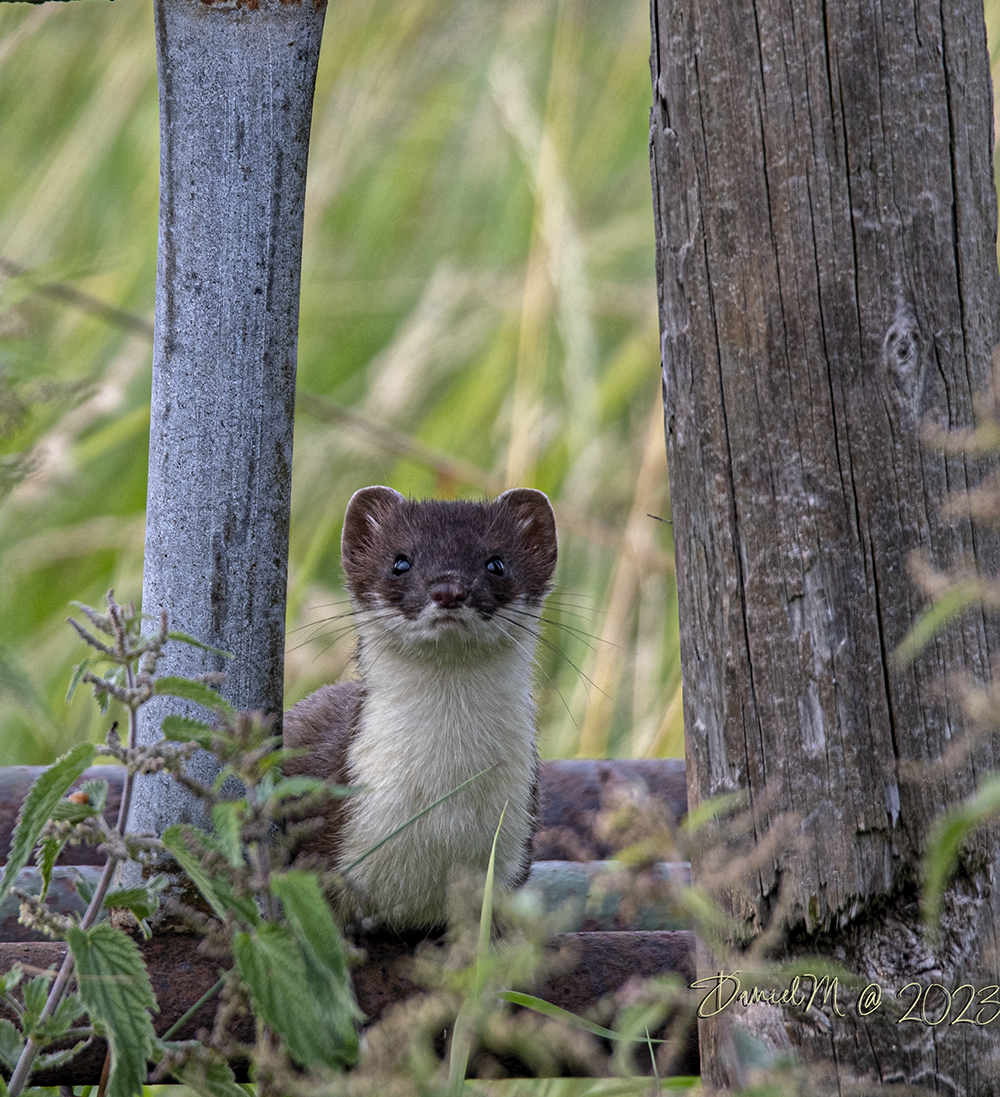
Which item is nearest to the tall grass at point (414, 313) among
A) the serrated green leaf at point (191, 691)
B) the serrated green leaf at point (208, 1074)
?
the serrated green leaf at point (191, 691)

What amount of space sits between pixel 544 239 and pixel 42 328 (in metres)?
2.22

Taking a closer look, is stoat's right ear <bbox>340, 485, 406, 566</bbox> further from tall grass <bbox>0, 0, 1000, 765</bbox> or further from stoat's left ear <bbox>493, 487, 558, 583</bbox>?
tall grass <bbox>0, 0, 1000, 765</bbox>

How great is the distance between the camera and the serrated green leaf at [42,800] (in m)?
1.62

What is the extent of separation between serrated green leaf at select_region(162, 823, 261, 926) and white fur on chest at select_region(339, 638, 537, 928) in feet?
2.91

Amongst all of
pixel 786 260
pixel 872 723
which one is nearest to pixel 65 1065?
pixel 872 723

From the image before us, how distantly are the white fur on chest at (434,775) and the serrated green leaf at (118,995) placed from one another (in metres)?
0.92

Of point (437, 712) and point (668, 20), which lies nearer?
point (668, 20)

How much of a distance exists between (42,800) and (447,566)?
1.24 meters

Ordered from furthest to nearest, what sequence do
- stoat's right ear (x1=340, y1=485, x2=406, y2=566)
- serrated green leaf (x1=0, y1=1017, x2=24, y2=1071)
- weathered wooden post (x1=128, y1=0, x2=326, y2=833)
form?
stoat's right ear (x1=340, y1=485, x2=406, y2=566), weathered wooden post (x1=128, y1=0, x2=326, y2=833), serrated green leaf (x1=0, y1=1017, x2=24, y2=1071)

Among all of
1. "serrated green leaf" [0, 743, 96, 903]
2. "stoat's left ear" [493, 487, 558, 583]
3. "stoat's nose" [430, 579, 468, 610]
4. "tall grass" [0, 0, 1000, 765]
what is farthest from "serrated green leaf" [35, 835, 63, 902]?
"tall grass" [0, 0, 1000, 765]

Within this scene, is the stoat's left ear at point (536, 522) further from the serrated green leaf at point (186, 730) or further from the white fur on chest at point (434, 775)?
the serrated green leaf at point (186, 730)

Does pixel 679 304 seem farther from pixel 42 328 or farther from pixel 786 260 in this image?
pixel 42 328

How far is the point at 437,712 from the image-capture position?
270cm

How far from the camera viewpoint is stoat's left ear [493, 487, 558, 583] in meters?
2.99
